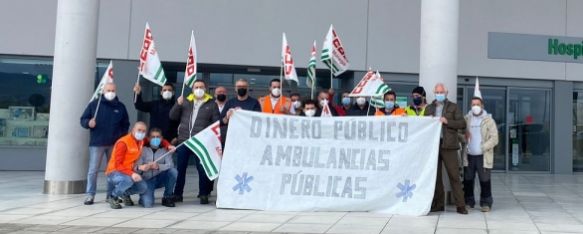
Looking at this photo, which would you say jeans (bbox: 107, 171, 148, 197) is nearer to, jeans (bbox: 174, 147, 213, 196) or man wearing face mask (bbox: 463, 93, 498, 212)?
jeans (bbox: 174, 147, 213, 196)

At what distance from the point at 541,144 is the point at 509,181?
343 centimetres

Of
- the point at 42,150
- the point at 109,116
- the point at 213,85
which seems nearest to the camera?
the point at 109,116

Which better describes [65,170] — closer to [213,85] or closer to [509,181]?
[213,85]

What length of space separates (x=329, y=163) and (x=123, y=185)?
3050 mm

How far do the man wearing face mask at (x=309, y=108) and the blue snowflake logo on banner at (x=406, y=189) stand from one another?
1.76 metres

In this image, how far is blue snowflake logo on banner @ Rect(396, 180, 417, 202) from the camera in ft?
25.3

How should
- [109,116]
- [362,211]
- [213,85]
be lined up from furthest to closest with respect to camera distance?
[213,85] < [109,116] < [362,211]

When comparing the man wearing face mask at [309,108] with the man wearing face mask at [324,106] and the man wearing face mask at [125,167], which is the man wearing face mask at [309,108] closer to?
the man wearing face mask at [324,106]

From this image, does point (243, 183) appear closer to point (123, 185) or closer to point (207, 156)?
point (207, 156)

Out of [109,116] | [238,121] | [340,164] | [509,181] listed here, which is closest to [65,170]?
[109,116]

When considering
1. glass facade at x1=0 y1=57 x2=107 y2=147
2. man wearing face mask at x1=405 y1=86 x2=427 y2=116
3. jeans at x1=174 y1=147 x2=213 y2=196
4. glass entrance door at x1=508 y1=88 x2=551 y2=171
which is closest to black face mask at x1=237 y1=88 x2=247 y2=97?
jeans at x1=174 y1=147 x2=213 y2=196

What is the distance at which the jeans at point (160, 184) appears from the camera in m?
8.15

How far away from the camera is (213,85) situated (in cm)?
1562

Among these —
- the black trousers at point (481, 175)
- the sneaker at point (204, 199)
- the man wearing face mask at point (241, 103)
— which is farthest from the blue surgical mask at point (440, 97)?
the sneaker at point (204, 199)
